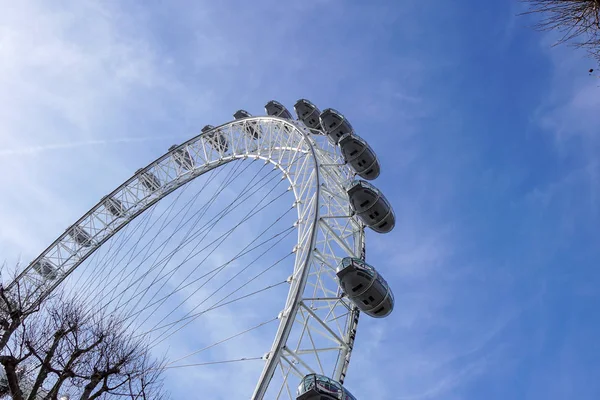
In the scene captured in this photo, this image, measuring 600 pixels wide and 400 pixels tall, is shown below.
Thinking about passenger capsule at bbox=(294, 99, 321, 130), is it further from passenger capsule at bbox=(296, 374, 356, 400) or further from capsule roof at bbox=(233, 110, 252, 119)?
passenger capsule at bbox=(296, 374, 356, 400)

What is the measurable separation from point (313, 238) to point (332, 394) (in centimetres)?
467

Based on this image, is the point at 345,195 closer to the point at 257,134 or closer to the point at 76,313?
the point at 257,134

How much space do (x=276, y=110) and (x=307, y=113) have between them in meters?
3.02

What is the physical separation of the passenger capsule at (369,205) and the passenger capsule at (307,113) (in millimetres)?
9512

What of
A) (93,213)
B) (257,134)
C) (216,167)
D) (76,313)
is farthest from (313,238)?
(93,213)

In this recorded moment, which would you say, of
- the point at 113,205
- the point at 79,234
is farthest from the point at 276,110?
the point at 79,234

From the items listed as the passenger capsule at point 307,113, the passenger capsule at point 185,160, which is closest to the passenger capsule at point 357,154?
the passenger capsule at point 307,113

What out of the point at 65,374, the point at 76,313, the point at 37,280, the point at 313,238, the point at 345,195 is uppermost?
the point at 37,280

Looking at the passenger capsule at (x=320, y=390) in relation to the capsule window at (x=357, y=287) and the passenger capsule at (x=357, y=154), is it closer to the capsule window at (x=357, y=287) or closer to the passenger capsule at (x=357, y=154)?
the capsule window at (x=357, y=287)

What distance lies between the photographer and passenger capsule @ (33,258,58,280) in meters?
34.8

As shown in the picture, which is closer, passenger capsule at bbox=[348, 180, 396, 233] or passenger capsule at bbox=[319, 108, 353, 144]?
passenger capsule at bbox=[348, 180, 396, 233]

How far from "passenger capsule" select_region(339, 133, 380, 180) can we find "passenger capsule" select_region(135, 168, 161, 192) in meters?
15.9

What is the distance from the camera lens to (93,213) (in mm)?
34469

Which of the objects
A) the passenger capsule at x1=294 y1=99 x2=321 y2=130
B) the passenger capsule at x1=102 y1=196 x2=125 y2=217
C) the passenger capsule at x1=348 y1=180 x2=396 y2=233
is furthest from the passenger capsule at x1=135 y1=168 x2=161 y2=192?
the passenger capsule at x1=348 y1=180 x2=396 y2=233
